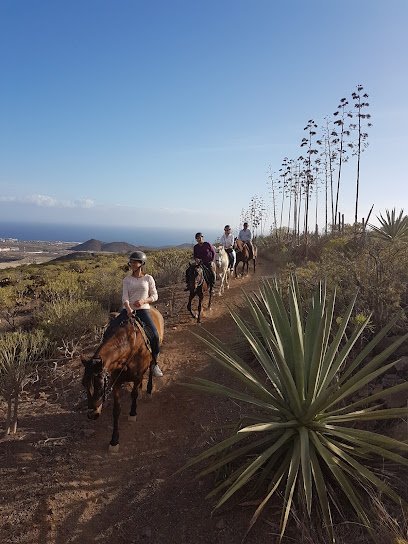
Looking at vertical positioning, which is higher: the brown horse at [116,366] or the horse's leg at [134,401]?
the brown horse at [116,366]

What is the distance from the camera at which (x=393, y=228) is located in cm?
1447

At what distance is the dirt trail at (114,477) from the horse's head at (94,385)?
99 cm

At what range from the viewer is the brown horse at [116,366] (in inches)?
167

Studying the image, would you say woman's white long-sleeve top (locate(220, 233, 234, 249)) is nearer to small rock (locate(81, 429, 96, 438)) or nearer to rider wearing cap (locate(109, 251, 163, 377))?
rider wearing cap (locate(109, 251, 163, 377))

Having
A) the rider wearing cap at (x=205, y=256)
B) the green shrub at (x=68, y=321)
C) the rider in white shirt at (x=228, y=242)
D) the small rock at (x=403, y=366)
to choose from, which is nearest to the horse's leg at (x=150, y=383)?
the green shrub at (x=68, y=321)

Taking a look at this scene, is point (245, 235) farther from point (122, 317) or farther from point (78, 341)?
point (122, 317)

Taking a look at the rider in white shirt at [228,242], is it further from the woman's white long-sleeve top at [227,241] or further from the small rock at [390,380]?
the small rock at [390,380]

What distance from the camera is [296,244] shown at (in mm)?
27031

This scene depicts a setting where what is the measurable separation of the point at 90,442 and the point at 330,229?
74.7 feet

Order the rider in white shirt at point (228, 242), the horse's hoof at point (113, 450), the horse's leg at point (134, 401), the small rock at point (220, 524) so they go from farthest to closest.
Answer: the rider in white shirt at point (228, 242), the horse's leg at point (134, 401), the horse's hoof at point (113, 450), the small rock at point (220, 524)

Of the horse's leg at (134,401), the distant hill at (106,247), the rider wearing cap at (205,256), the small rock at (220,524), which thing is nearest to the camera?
the small rock at (220,524)

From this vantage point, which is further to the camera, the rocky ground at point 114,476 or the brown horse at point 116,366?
the brown horse at point 116,366

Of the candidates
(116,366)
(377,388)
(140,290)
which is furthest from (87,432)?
(377,388)

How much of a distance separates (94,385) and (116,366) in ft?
2.27
